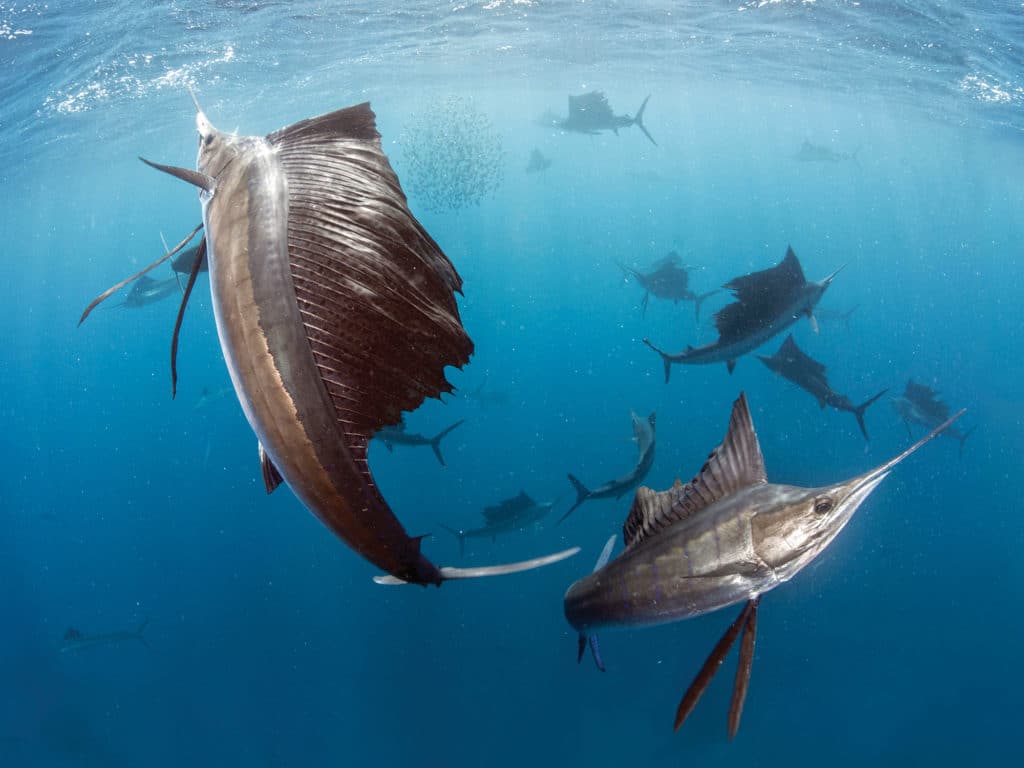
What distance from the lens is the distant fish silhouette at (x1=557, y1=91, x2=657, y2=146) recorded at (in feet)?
53.2

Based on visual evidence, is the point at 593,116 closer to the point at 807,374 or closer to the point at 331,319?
the point at 807,374

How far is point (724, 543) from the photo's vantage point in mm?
2133

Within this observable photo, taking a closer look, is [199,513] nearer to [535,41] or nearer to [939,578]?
[535,41]

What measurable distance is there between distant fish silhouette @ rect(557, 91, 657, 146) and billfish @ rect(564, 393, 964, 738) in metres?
15.8

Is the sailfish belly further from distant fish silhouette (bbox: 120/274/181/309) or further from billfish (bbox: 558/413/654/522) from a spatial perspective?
distant fish silhouette (bbox: 120/274/181/309)

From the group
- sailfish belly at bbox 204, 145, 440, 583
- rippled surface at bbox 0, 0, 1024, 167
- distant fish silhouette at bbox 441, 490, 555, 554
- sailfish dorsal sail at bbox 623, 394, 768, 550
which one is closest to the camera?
sailfish belly at bbox 204, 145, 440, 583

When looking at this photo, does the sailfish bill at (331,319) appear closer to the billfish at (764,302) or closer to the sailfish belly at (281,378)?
the sailfish belly at (281,378)

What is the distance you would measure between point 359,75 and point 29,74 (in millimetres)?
11445

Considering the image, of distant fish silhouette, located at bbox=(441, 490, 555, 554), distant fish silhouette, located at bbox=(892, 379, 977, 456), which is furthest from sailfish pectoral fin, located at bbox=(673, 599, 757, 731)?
distant fish silhouette, located at bbox=(892, 379, 977, 456)

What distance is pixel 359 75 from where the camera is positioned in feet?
74.7

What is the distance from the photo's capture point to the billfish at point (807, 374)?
8195mm

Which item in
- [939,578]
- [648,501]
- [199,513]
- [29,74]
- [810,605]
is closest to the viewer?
[648,501]

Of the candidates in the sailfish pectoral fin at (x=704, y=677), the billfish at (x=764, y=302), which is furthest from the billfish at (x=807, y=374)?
the sailfish pectoral fin at (x=704, y=677)

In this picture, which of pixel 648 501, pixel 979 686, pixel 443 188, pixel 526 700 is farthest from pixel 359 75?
pixel 979 686
